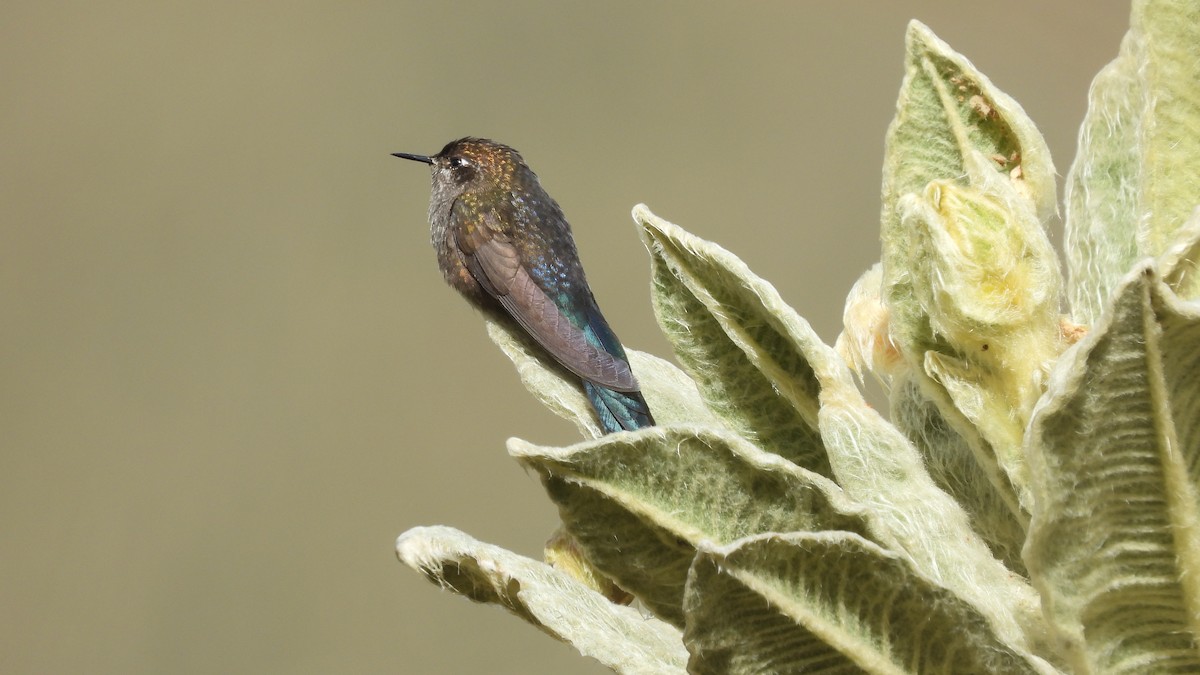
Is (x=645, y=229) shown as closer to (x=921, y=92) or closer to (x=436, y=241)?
(x=921, y=92)

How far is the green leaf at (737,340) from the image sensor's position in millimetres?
291

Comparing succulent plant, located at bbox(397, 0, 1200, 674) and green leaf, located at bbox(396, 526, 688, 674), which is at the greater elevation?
succulent plant, located at bbox(397, 0, 1200, 674)

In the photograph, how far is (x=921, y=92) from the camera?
1.04 ft

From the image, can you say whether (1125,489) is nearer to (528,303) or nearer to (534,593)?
(534,593)

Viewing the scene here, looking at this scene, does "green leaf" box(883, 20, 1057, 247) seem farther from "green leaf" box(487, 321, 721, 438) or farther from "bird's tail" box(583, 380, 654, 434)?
"bird's tail" box(583, 380, 654, 434)

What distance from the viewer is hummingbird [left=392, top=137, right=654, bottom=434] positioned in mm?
956

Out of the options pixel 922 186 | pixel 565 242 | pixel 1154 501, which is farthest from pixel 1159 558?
pixel 565 242

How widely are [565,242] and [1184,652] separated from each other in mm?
937

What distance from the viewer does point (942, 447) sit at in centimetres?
32

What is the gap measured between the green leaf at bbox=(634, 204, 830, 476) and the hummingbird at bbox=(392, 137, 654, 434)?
49 centimetres

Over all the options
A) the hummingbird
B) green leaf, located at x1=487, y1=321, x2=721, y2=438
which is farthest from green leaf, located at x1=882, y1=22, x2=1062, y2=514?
the hummingbird

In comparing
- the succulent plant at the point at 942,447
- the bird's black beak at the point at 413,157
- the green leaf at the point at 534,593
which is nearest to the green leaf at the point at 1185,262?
the succulent plant at the point at 942,447

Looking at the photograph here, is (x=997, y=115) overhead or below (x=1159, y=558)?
overhead

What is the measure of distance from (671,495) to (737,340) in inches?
2.4
